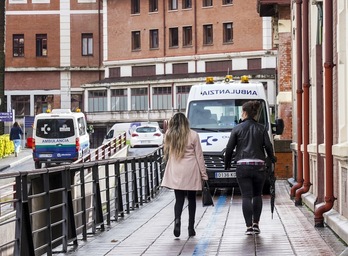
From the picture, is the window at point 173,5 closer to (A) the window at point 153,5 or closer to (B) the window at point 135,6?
(A) the window at point 153,5

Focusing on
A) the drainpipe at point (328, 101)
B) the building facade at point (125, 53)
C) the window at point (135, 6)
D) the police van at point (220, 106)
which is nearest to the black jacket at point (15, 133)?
the police van at point (220, 106)

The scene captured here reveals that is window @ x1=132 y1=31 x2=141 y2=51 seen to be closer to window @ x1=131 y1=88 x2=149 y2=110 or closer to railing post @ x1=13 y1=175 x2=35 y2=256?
window @ x1=131 y1=88 x2=149 y2=110

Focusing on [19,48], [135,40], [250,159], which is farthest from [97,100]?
[250,159]

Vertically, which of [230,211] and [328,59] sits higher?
[328,59]

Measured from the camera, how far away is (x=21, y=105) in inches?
3647

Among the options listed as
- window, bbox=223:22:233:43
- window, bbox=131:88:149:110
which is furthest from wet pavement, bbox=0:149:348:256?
window, bbox=131:88:149:110

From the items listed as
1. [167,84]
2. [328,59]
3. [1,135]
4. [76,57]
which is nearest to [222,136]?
[328,59]

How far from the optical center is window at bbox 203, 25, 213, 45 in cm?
8525

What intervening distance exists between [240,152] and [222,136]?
31.9ft

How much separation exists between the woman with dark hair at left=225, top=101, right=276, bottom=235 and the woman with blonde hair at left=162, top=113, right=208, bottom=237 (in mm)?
455

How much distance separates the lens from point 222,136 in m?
24.2

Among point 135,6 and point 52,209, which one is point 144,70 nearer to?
point 135,6

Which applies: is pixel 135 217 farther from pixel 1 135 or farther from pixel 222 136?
pixel 1 135

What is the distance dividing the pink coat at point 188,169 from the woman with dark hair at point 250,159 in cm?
41
